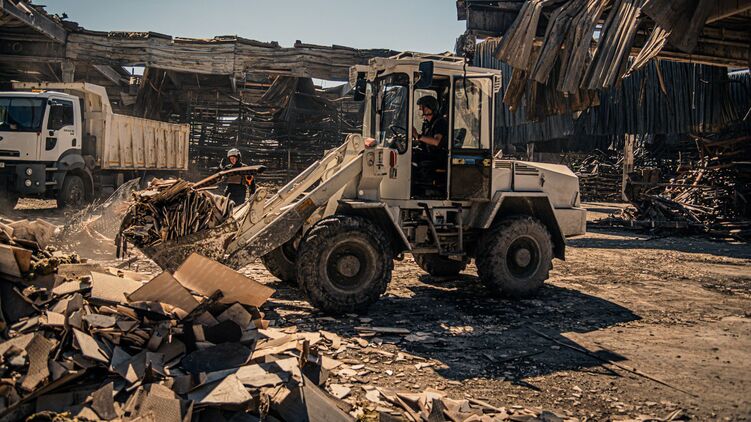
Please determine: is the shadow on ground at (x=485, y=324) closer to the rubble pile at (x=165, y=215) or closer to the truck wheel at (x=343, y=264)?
the truck wheel at (x=343, y=264)

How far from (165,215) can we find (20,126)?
32.1ft

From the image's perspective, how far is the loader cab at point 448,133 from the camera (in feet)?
22.9

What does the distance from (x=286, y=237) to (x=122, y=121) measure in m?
11.9

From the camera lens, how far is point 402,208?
704 cm

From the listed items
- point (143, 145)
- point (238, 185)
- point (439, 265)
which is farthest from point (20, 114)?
point (439, 265)

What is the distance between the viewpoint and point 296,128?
22.4 meters

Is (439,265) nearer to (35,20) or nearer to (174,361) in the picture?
(174,361)

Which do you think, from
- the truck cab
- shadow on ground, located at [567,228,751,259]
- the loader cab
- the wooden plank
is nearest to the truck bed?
the truck cab

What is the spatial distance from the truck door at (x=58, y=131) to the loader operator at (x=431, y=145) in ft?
34.1

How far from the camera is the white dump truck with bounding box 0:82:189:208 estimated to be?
43.3ft

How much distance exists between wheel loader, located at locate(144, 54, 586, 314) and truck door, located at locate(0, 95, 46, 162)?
9.00 meters

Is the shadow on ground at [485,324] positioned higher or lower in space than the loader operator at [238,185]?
lower

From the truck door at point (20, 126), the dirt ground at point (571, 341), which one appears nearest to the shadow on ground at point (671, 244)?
the dirt ground at point (571, 341)

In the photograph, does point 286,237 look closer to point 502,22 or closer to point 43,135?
point 502,22
